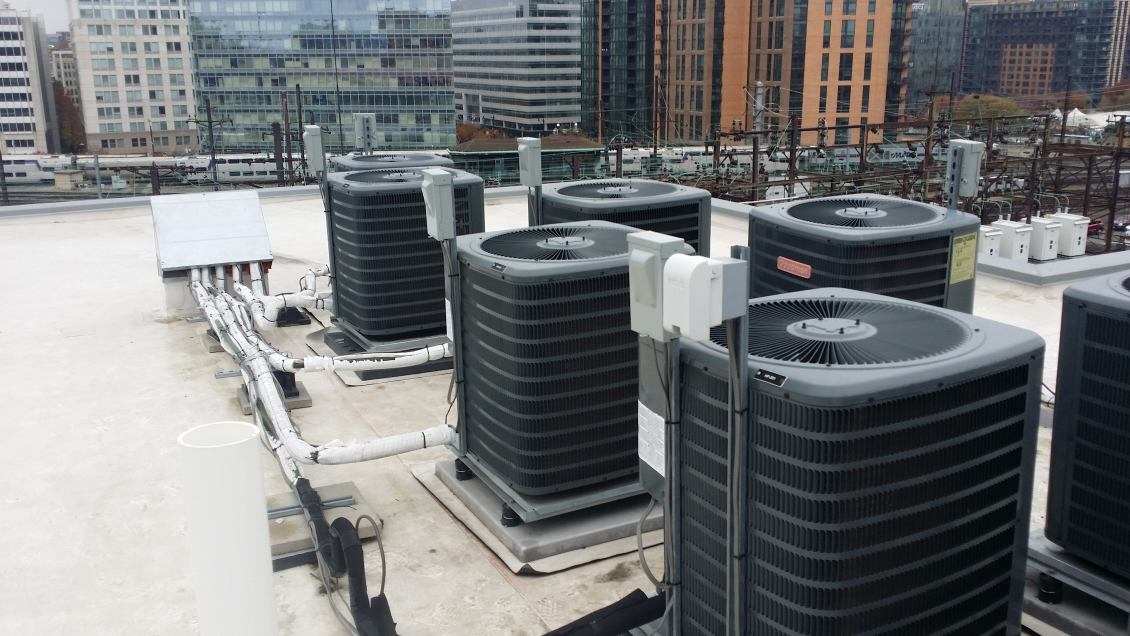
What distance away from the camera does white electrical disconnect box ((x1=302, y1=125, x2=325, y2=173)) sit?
9414 millimetres

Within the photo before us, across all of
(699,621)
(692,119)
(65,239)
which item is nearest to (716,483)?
(699,621)

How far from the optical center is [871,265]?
5828 mm

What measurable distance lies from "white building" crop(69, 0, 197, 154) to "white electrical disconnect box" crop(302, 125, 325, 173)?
95.0 metres

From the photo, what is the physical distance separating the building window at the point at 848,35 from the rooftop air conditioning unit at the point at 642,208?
2684 inches

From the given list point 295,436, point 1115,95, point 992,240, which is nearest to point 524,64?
point 1115,95

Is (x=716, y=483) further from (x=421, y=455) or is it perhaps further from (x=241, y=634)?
(x=421, y=455)

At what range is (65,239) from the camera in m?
14.6

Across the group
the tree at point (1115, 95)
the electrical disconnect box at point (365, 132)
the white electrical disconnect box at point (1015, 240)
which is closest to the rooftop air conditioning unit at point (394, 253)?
the electrical disconnect box at point (365, 132)

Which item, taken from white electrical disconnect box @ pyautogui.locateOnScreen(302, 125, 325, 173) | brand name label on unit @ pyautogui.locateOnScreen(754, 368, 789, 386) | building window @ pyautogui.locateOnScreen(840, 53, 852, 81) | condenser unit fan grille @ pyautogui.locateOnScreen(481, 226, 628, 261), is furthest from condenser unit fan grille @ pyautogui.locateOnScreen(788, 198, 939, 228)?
building window @ pyautogui.locateOnScreen(840, 53, 852, 81)

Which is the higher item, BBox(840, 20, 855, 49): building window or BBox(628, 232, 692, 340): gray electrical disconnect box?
BBox(840, 20, 855, 49): building window

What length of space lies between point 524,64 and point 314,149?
4470 inches

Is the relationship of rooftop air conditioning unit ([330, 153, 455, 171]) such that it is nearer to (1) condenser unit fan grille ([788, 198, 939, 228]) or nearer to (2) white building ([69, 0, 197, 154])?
(1) condenser unit fan grille ([788, 198, 939, 228])

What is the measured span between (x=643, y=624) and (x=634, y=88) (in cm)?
9163

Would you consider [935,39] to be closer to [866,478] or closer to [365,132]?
[365,132]
